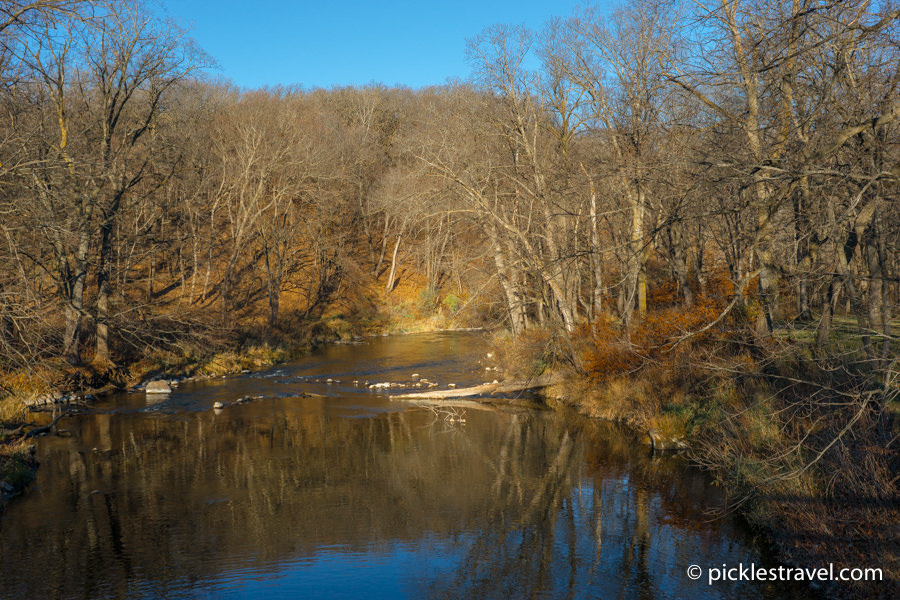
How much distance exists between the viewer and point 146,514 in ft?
39.0

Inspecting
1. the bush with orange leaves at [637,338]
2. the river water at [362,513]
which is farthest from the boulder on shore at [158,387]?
the bush with orange leaves at [637,338]

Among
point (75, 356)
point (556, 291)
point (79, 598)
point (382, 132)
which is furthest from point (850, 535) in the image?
point (382, 132)

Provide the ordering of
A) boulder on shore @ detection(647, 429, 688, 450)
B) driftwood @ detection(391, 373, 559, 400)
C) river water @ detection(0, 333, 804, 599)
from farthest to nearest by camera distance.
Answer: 1. driftwood @ detection(391, 373, 559, 400)
2. boulder on shore @ detection(647, 429, 688, 450)
3. river water @ detection(0, 333, 804, 599)

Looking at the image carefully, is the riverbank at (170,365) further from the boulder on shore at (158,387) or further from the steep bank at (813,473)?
the steep bank at (813,473)

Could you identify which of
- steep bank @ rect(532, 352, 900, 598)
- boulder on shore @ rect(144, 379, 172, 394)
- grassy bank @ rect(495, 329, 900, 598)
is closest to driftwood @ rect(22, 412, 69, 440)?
boulder on shore @ rect(144, 379, 172, 394)

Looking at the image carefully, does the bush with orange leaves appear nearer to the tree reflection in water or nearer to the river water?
the river water

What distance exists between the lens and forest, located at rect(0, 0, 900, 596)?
8.72 metres

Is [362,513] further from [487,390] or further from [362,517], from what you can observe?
[487,390]

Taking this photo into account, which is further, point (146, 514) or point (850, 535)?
point (146, 514)

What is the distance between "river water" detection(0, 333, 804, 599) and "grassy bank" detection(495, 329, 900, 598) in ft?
2.24

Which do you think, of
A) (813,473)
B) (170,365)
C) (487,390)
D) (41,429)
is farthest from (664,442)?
(170,365)

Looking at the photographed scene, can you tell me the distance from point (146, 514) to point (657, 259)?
3028cm

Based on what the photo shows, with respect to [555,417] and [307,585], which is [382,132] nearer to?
[555,417]

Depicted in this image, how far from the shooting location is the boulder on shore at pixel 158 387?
23.2 meters
